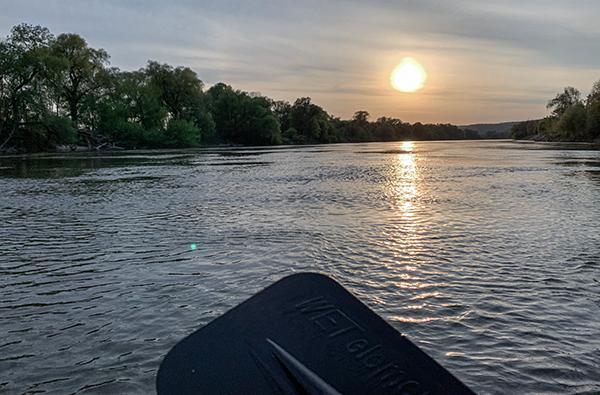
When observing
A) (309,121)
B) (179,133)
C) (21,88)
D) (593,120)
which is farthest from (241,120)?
(593,120)

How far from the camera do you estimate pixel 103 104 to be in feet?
290

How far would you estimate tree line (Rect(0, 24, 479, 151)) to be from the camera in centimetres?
6606

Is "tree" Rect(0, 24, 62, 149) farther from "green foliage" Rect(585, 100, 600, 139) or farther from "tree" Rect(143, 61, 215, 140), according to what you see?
"green foliage" Rect(585, 100, 600, 139)

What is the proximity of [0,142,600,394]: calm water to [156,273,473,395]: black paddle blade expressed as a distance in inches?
51.1

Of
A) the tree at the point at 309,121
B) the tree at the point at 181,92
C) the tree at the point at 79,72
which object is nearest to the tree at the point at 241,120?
the tree at the point at 181,92

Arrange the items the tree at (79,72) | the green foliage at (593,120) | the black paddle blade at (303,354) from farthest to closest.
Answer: the green foliage at (593,120)
the tree at (79,72)
the black paddle blade at (303,354)

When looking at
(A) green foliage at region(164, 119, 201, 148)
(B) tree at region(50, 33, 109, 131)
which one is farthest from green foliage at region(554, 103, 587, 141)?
(B) tree at region(50, 33, 109, 131)

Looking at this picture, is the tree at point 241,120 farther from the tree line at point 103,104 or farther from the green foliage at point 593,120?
the green foliage at point 593,120

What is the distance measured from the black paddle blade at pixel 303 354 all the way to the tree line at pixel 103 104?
7245 centimetres

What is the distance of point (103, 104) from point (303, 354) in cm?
9446

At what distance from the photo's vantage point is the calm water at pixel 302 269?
4387 millimetres

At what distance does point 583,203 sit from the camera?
14297 mm

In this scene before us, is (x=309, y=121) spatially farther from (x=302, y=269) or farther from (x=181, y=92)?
(x=302, y=269)

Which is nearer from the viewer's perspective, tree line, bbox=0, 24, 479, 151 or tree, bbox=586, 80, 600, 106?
tree line, bbox=0, 24, 479, 151
